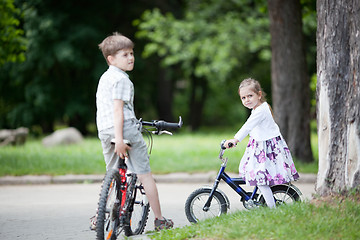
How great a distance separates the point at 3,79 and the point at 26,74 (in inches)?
51.5

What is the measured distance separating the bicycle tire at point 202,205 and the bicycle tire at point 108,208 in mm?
1161

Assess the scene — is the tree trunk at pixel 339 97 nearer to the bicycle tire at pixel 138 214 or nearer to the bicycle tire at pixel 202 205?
the bicycle tire at pixel 202 205

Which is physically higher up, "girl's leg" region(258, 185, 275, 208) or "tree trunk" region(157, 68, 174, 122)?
"tree trunk" region(157, 68, 174, 122)

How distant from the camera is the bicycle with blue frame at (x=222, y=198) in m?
5.82

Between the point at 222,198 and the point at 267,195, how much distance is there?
49 centimetres

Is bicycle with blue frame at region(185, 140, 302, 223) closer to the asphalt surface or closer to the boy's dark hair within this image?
the asphalt surface

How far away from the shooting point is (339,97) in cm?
542

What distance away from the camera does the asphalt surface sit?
6210 mm

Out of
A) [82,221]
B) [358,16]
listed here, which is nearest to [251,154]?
[358,16]

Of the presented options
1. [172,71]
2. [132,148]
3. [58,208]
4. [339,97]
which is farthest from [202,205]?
[172,71]

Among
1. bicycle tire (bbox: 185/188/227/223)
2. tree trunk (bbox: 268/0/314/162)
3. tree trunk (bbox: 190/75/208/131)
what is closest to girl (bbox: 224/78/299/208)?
bicycle tire (bbox: 185/188/227/223)

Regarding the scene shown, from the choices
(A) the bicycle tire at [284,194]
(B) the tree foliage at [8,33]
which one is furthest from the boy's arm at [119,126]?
(B) the tree foliage at [8,33]

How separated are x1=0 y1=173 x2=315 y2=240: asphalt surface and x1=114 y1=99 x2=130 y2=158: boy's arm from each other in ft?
2.92

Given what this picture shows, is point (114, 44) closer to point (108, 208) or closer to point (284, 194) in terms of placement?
point (108, 208)
